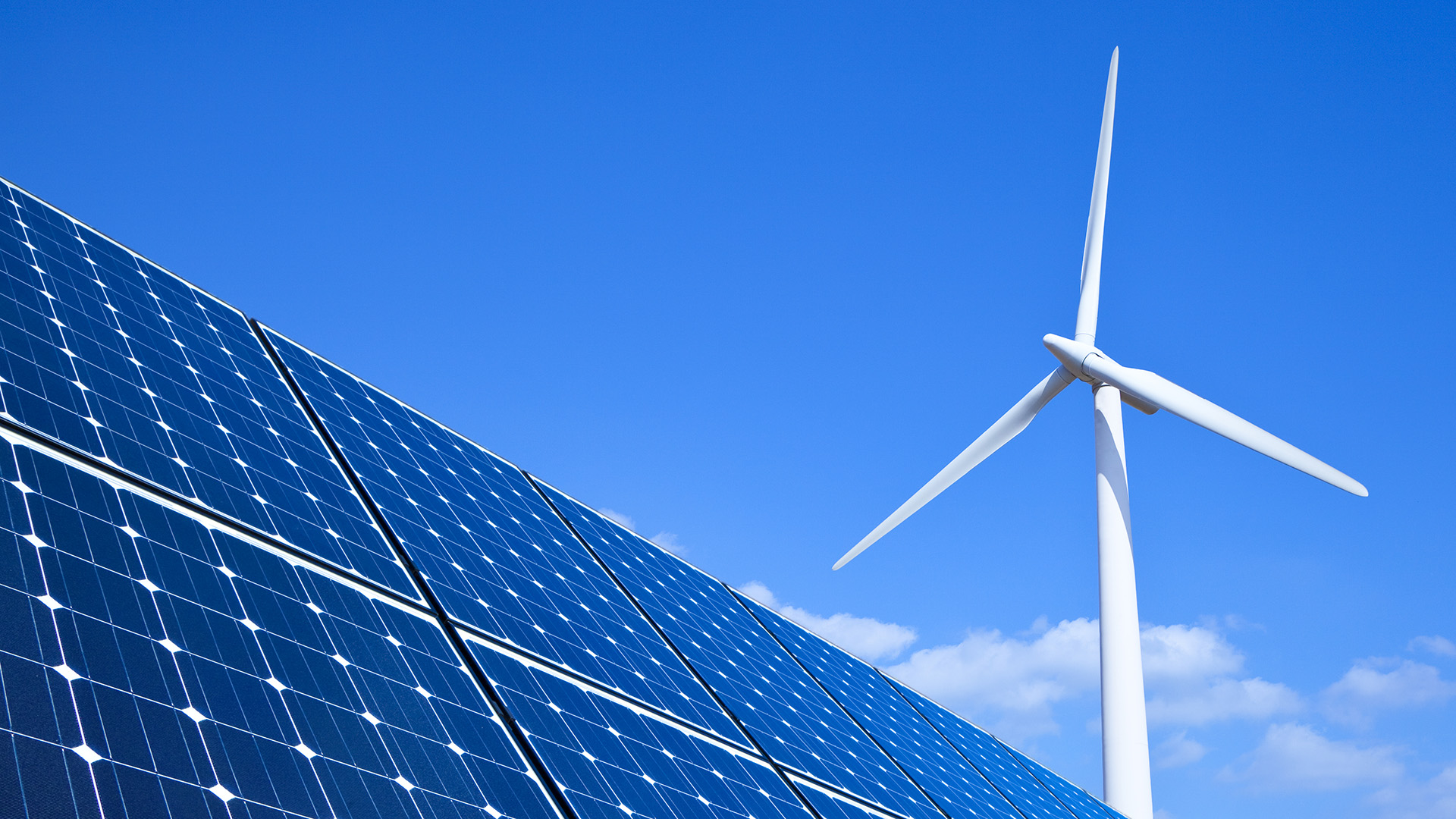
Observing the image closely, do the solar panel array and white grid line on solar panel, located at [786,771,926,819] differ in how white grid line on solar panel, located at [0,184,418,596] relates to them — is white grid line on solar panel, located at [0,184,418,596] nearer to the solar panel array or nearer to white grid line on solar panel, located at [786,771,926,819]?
the solar panel array

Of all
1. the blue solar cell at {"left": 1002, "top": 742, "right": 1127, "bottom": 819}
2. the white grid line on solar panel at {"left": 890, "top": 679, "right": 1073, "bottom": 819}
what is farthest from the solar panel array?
the blue solar cell at {"left": 1002, "top": 742, "right": 1127, "bottom": 819}

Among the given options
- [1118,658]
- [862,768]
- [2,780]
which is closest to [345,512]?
[2,780]

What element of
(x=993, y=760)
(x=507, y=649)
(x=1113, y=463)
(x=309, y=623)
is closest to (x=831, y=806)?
(x=507, y=649)

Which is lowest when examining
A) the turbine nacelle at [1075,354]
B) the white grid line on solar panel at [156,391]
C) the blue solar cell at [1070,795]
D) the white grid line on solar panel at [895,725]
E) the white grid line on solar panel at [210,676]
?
the white grid line on solar panel at [210,676]

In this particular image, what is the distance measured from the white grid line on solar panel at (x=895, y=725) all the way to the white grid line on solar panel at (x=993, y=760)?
66 cm

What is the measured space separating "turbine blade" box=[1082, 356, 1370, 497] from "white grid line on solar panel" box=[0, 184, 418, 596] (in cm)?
2884

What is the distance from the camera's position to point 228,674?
34.8 ft

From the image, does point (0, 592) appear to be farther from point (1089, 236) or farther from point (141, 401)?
point (1089, 236)

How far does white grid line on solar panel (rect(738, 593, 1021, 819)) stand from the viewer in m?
Answer: 23.9

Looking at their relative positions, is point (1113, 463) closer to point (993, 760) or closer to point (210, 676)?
point (993, 760)

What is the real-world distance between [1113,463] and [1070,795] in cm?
1240

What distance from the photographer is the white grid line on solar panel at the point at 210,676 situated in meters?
8.80

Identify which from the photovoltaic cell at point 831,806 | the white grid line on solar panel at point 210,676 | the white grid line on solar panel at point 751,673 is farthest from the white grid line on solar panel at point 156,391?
the white grid line on solar panel at point 751,673

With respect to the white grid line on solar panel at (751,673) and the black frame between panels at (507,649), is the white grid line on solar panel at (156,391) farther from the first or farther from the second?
the white grid line on solar panel at (751,673)
